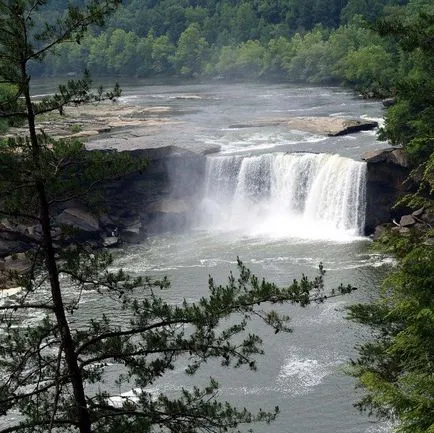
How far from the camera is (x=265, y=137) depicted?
1601 inches

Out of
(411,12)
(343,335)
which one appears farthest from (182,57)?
(343,335)

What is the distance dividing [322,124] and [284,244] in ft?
40.4

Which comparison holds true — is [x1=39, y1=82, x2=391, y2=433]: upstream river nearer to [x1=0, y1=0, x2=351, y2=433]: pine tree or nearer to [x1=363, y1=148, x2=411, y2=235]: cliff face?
[x1=363, y1=148, x2=411, y2=235]: cliff face

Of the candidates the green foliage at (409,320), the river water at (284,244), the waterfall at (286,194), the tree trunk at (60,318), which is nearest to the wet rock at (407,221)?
the river water at (284,244)

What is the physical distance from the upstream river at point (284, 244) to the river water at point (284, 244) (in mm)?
42

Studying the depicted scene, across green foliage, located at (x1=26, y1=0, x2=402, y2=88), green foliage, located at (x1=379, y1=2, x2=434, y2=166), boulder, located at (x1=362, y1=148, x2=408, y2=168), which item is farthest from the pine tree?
green foliage, located at (x1=26, y1=0, x2=402, y2=88)

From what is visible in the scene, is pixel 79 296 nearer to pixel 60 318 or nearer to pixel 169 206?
pixel 60 318

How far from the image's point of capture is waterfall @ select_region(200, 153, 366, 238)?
3264 cm

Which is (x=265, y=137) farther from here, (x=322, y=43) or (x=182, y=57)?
(x=182, y=57)

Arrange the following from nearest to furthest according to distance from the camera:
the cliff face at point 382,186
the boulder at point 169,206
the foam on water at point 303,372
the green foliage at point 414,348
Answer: the green foliage at point 414,348, the foam on water at point 303,372, the cliff face at point 382,186, the boulder at point 169,206

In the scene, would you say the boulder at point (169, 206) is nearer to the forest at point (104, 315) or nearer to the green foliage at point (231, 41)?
the forest at point (104, 315)

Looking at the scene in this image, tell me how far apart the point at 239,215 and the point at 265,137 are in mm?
6196

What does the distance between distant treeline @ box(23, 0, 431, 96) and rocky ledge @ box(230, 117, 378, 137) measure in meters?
19.2

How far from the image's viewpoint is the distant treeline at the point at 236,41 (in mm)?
71312
